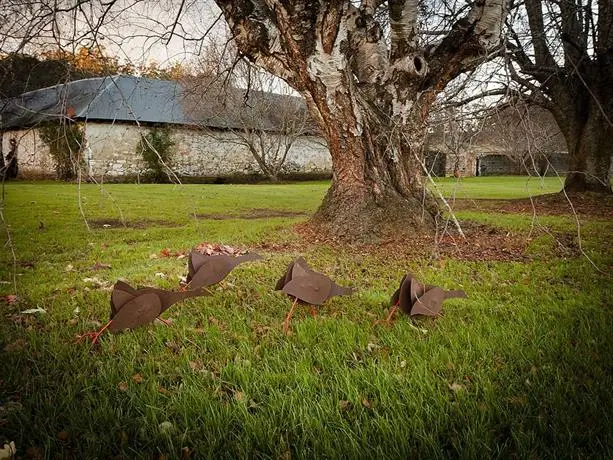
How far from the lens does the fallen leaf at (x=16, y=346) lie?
8.09 feet

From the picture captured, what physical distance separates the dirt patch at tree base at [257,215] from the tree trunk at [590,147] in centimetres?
712

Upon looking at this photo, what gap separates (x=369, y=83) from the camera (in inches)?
Result: 246

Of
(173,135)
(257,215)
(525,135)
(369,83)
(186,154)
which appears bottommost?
(257,215)

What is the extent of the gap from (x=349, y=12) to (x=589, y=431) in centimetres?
545

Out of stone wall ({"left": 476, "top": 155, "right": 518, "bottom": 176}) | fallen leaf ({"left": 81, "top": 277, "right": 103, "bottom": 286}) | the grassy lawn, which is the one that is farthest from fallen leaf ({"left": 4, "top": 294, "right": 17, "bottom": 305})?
stone wall ({"left": 476, "top": 155, "right": 518, "bottom": 176})

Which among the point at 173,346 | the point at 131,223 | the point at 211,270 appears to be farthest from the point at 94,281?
the point at 131,223

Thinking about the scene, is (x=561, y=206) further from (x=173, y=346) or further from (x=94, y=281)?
(x=173, y=346)

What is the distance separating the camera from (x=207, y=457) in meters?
1.54

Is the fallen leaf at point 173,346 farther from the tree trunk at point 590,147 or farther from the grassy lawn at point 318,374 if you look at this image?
the tree trunk at point 590,147

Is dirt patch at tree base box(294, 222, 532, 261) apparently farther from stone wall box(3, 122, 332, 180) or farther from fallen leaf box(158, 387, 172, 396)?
stone wall box(3, 122, 332, 180)

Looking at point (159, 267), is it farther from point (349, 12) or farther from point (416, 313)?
point (349, 12)

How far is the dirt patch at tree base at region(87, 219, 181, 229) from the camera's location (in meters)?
8.03

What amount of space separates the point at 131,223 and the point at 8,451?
24.0ft

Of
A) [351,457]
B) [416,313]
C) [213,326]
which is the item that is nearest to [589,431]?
[351,457]
